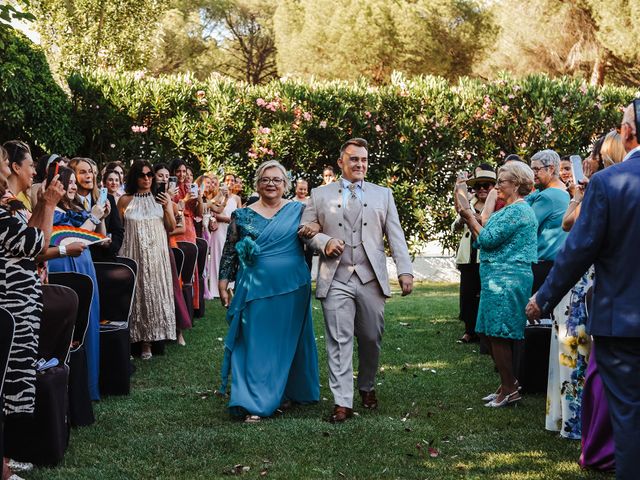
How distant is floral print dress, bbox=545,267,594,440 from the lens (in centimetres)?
621

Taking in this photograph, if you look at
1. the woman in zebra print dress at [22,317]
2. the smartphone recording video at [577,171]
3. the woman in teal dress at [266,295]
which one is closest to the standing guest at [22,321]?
the woman in zebra print dress at [22,317]

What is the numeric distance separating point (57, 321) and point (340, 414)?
2.45 meters

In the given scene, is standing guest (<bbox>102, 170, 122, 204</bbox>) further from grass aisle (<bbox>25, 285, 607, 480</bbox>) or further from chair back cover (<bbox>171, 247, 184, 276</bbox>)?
grass aisle (<bbox>25, 285, 607, 480</bbox>)

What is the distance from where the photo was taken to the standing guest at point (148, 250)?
9711 mm

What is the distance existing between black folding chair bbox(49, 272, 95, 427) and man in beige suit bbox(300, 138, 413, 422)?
1859 millimetres

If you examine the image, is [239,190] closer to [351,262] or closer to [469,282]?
[469,282]

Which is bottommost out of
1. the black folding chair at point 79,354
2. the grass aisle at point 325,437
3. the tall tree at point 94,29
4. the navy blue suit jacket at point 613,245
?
the grass aisle at point 325,437

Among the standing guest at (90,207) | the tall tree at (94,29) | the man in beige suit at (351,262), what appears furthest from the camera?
the tall tree at (94,29)

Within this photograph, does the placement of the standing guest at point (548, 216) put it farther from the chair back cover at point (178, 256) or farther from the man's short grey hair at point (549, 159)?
the chair back cover at point (178, 256)

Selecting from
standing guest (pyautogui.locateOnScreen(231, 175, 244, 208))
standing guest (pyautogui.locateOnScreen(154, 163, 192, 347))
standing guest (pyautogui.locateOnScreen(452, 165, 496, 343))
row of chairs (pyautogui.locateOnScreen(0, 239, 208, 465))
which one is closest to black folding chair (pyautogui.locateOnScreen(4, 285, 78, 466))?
row of chairs (pyautogui.locateOnScreen(0, 239, 208, 465))

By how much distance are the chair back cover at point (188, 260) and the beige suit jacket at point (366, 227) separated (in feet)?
15.3

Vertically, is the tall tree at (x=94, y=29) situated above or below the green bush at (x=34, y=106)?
above

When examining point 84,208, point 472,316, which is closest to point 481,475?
point 84,208

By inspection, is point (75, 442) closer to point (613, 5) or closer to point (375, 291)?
point (375, 291)
